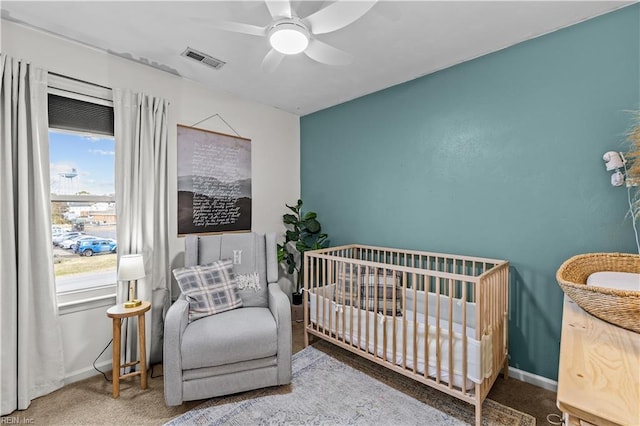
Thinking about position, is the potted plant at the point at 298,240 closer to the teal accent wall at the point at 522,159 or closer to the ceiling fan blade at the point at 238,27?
the teal accent wall at the point at 522,159

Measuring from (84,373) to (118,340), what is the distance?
0.55 meters

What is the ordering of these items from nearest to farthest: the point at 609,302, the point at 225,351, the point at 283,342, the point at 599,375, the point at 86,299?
the point at 599,375, the point at 609,302, the point at 225,351, the point at 283,342, the point at 86,299

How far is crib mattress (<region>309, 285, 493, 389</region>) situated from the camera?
1.79 meters

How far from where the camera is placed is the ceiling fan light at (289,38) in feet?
5.48

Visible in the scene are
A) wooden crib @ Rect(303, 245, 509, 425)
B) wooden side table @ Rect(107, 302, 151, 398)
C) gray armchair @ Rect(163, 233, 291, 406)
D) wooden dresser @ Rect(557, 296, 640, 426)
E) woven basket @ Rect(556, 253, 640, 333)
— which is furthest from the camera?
wooden side table @ Rect(107, 302, 151, 398)

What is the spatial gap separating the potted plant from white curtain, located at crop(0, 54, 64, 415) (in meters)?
2.00

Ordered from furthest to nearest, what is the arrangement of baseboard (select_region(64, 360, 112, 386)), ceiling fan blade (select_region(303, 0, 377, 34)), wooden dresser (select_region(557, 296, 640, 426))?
baseboard (select_region(64, 360, 112, 386))
ceiling fan blade (select_region(303, 0, 377, 34))
wooden dresser (select_region(557, 296, 640, 426))

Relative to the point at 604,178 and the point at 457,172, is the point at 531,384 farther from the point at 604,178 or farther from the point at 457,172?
the point at 457,172

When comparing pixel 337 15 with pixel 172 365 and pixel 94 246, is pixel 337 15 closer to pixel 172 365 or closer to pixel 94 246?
pixel 172 365

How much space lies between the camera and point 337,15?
1.55 m

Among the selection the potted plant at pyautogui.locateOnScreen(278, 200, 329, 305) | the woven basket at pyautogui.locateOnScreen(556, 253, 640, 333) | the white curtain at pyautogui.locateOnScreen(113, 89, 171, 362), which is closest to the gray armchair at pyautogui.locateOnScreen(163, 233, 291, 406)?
the white curtain at pyautogui.locateOnScreen(113, 89, 171, 362)
